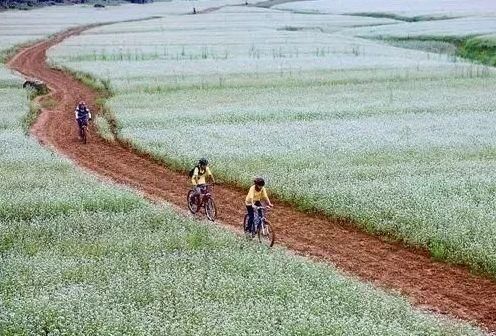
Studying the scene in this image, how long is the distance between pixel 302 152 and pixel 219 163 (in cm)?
390

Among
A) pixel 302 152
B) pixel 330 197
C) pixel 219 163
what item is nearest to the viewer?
pixel 330 197

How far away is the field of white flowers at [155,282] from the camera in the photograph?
14.5 m

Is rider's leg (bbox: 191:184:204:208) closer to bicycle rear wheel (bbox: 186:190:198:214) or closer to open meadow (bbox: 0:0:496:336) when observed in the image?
bicycle rear wheel (bbox: 186:190:198:214)

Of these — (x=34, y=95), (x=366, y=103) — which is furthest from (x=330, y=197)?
(x=34, y=95)

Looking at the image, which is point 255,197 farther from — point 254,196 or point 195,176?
point 195,176

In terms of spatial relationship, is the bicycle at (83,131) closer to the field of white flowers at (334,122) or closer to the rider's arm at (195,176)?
the field of white flowers at (334,122)

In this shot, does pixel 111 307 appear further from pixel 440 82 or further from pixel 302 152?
pixel 440 82

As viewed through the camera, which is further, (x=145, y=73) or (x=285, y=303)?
(x=145, y=73)

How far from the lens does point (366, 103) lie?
1779 inches

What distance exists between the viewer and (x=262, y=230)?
19.9m

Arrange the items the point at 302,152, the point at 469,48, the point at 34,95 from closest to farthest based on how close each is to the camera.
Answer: the point at 302,152
the point at 34,95
the point at 469,48

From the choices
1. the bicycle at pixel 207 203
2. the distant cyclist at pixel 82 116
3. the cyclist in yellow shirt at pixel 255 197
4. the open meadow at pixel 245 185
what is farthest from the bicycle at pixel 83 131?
the cyclist in yellow shirt at pixel 255 197

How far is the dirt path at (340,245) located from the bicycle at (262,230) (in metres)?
0.81

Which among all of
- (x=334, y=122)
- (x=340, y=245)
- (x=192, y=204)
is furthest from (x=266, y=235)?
(x=334, y=122)
